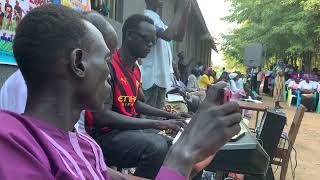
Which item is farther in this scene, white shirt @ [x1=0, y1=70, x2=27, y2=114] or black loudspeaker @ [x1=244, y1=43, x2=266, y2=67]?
black loudspeaker @ [x1=244, y1=43, x2=266, y2=67]

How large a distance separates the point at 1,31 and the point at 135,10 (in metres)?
6.02

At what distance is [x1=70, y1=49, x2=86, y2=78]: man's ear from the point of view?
119 cm

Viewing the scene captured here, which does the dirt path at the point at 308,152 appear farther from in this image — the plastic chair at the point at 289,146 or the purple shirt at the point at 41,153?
the purple shirt at the point at 41,153

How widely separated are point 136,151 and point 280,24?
68.1 feet

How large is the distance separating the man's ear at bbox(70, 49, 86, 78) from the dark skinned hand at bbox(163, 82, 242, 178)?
331 mm

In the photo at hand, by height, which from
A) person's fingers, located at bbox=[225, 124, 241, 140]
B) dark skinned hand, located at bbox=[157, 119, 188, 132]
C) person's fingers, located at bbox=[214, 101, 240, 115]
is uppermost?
person's fingers, located at bbox=[214, 101, 240, 115]

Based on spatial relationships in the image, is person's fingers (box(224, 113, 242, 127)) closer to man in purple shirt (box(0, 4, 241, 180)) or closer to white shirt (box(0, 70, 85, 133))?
man in purple shirt (box(0, 4, 241, 180))

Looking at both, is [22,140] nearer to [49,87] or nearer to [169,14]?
[49,87]

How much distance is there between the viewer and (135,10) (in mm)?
8633

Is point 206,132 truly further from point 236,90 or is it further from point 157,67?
point 236,90

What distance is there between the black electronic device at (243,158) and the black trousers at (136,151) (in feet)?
1.09

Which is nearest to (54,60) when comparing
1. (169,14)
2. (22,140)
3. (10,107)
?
(22,140)

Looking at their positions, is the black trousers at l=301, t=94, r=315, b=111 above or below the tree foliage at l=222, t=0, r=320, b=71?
below

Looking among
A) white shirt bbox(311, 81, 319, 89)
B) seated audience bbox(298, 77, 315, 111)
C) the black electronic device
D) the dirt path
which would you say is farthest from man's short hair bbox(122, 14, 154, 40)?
white shirt bbox(311, 81, 319, 89)
